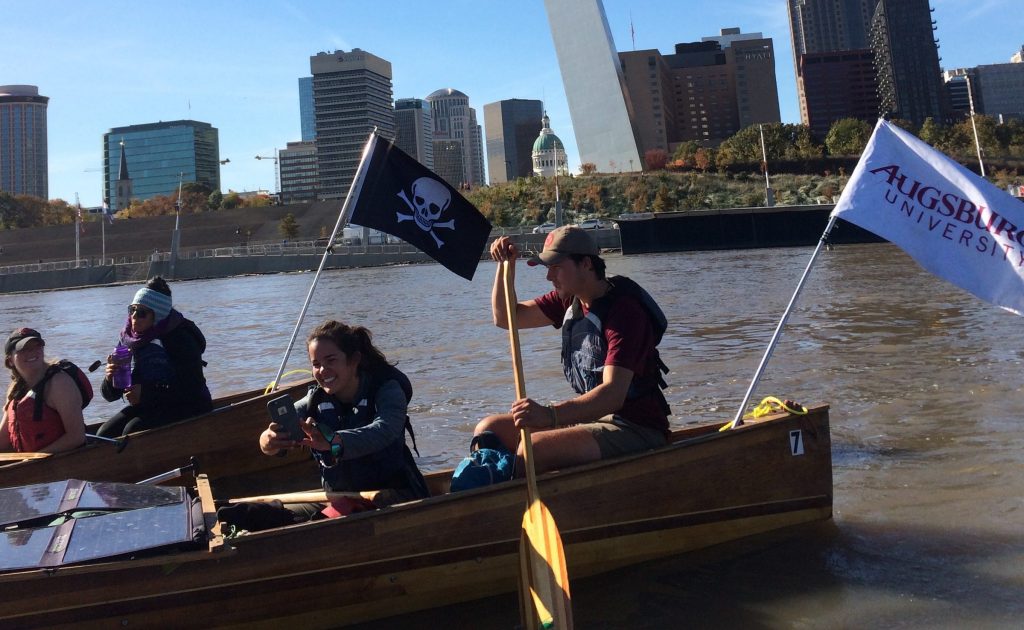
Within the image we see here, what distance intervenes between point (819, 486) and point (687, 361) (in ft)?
22.8

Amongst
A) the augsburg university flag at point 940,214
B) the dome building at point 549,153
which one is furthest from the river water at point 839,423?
the dome building at point 549,153

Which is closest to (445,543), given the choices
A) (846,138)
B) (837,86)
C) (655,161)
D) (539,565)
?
(539,565)

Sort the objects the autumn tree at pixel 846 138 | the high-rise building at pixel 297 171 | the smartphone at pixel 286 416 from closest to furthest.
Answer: the smartphone at pixel 286 416 < the autumn tree at pixel 846 138 < the high-rise building at pixel 297 171

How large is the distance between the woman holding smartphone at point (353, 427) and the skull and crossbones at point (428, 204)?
1.56 meters

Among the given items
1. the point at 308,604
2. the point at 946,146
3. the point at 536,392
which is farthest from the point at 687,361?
the point at 946,146

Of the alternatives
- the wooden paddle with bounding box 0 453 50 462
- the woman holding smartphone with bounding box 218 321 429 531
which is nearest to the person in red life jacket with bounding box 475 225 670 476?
the woman holding smartphone with bounding box 218 321 429 531

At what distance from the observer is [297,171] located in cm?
17675

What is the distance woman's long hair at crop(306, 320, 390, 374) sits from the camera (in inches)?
155

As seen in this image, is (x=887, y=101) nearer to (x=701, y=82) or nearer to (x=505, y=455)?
(x=701, y=82)

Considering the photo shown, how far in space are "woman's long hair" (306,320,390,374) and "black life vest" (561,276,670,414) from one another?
3.07 feet

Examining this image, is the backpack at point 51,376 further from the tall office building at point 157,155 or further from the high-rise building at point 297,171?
the tall office building at point 157,155

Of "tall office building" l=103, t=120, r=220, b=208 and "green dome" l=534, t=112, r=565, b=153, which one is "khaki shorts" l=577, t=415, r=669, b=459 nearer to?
"green dome" l=534, t=112, r=565, b=153

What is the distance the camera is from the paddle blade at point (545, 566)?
3457 millimetres

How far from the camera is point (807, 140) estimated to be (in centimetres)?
10362
